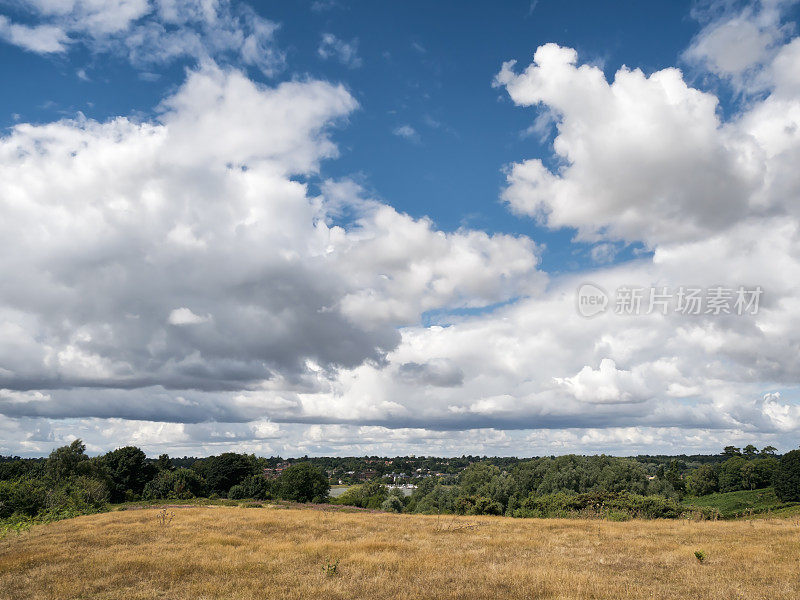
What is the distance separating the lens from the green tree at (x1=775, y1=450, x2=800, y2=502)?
294ft

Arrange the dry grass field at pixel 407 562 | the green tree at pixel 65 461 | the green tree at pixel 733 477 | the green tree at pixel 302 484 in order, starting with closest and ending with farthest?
the dry grass field at pixel 407 562 → the green tree at pixel 65 461 → the green tree at pixel 302 484 → the green tree at pixel 733 477

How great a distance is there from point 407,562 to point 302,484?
76282mm

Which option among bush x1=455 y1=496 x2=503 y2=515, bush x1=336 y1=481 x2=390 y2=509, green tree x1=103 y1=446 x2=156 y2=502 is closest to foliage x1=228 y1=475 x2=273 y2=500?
bush x1=336 y1=481 x2=390 y2=509

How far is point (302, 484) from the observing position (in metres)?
90.2

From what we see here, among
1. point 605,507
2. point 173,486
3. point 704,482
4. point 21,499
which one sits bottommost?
point 704,482

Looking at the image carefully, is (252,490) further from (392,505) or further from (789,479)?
(789,479)

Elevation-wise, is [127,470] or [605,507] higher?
[605,507]

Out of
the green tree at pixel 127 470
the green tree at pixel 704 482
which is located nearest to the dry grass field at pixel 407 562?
the green tree at pixel 127 470

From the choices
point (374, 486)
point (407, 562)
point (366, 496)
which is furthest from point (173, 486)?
point (407, 562)

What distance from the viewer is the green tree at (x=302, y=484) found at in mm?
89188

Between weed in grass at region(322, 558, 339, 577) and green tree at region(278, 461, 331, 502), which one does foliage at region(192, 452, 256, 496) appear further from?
weed in grass at region(322, 558, 339, 577)

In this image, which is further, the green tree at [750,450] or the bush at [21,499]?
the green tree at [750,450]

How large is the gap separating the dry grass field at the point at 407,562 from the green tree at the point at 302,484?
195 ft

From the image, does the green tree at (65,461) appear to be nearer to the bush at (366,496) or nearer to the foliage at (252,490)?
the foliage at (252,490)
